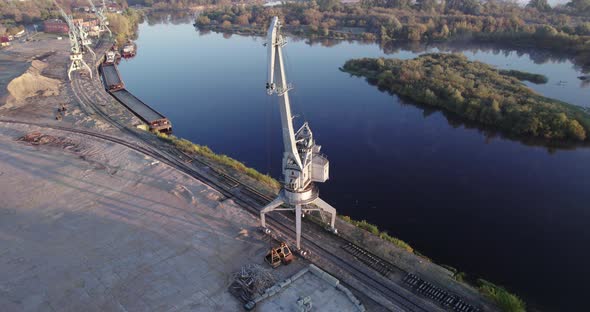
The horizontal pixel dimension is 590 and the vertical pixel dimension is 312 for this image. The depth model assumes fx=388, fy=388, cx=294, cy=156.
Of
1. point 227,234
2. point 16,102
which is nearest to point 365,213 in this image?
point 227,234

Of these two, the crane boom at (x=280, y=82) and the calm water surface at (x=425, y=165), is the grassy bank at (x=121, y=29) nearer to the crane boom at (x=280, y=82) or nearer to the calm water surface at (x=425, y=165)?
the calm water surface at (x=425, y=165)

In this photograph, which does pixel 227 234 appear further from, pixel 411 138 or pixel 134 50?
pixel 134 50

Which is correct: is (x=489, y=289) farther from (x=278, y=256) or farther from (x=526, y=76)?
(x=526, y=76)

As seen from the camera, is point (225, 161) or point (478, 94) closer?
point (225, 161)

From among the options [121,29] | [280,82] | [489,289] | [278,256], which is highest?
[280,82]

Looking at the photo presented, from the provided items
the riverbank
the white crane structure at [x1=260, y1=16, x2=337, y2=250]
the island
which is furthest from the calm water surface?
the riverbank

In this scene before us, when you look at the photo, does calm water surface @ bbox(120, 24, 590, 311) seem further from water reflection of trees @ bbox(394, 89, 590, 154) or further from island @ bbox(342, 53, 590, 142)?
island @ bbox(342, 53, 590, 142)

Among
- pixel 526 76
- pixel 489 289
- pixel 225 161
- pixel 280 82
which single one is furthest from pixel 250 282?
pixel 526 76
